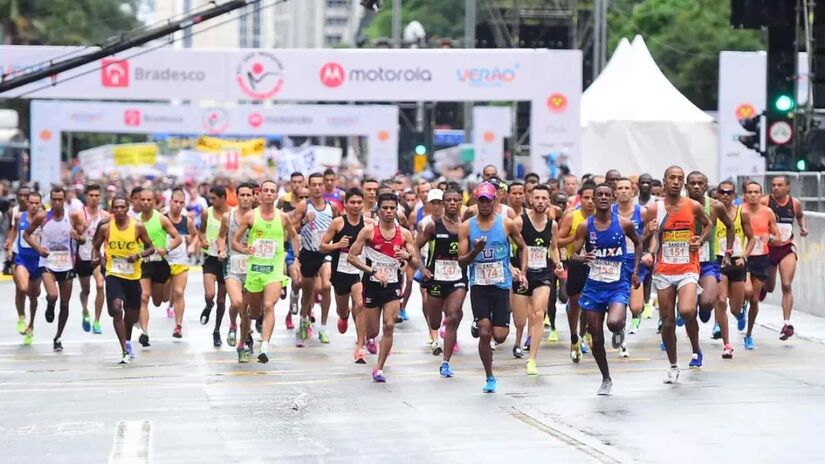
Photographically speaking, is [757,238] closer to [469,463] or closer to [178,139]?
[469,463]

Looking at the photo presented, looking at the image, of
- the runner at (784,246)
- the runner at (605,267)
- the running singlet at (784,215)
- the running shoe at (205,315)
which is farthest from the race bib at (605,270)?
the running shoe at (205,315)

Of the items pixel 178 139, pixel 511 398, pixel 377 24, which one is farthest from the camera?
pixel 377 24

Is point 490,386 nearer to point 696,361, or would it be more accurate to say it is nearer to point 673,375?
point 673,375

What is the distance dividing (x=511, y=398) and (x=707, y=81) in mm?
59306

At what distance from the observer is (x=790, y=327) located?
57.7ft

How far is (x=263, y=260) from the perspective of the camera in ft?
52.6

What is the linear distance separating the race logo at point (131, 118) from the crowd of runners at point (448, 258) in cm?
2072

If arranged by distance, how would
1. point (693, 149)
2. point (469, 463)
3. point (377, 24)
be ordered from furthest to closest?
point (377, 24) → point (693, 149) → point (469, 463)

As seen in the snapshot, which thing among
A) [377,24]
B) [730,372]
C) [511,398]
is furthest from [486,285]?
[377,24]

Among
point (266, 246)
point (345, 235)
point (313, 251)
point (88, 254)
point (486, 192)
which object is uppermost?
point (486, 192)

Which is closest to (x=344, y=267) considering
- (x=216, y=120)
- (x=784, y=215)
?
(x=784, y=215)

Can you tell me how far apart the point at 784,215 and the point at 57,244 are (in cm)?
807

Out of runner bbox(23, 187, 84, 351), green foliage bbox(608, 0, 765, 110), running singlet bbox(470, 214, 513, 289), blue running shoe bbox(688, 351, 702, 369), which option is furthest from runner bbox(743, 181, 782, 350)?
green foliage bbox(608, 0, 765, 110)

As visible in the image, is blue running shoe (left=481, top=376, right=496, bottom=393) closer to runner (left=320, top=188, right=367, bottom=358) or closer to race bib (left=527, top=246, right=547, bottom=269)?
race bib (left=527, top=246, right=547, bottom=269)
